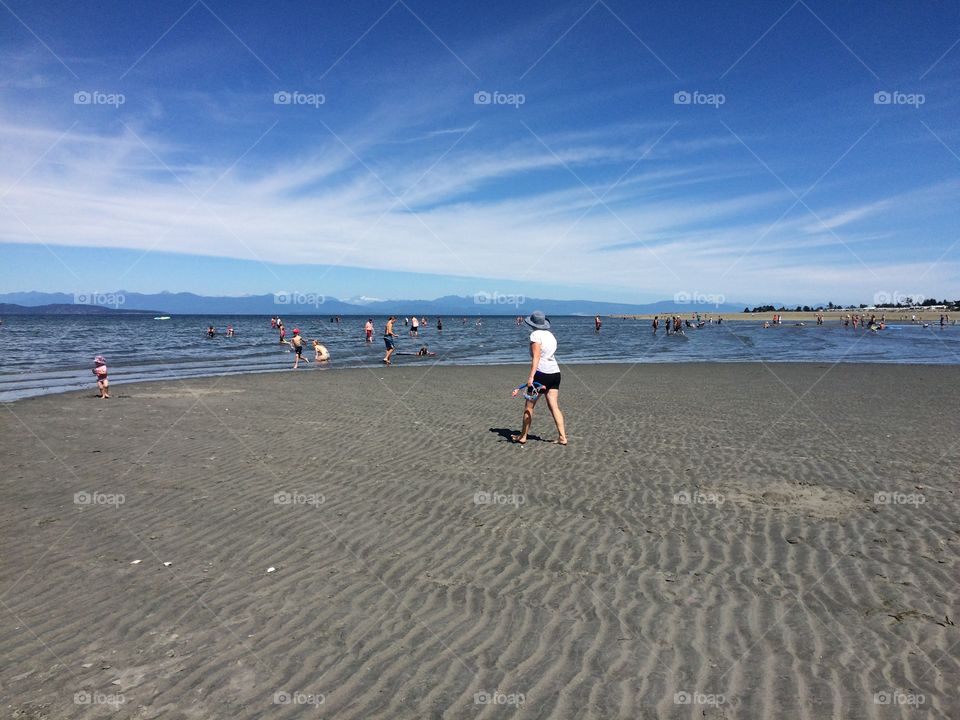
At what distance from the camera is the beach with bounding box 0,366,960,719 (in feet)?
14.0

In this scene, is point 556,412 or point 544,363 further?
point 556,412

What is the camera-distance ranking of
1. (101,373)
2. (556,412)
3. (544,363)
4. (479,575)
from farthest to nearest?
(101,373), (556,412), (544,363), (479,575)

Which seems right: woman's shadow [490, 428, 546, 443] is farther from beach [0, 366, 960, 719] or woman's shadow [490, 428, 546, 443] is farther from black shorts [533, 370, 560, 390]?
black shorts [533, 370, 560, 390]

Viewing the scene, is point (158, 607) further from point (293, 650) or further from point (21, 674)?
point (293, 650)

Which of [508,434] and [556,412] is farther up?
[556,412]

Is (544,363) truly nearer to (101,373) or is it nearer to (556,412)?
(556,412)

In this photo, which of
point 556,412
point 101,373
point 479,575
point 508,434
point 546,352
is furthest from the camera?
point 101,373

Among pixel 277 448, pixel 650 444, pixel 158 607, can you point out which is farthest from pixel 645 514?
pixel 277 448

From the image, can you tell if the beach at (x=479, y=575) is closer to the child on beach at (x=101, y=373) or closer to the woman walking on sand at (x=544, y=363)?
the woman walking on sand at (x=544, y=363)

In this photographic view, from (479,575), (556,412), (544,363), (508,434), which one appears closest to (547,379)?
(544,363)

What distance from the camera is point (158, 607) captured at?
543cm

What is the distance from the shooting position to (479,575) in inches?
241

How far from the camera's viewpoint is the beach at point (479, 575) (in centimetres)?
428

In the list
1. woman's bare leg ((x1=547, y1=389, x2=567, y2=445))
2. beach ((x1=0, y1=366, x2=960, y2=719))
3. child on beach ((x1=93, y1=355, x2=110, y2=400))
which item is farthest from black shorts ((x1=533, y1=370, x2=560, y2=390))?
child on beach ((x1=93, y1=355, x2=110, y2=400))
